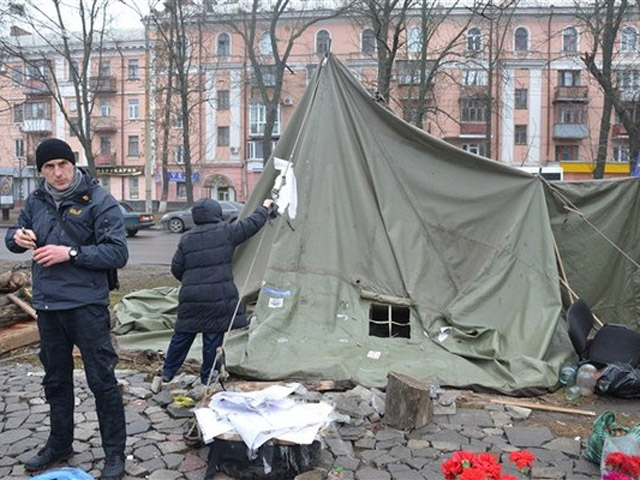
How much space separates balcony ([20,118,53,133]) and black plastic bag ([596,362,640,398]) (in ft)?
159

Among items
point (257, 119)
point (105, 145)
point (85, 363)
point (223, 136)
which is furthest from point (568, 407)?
point (105, 145)

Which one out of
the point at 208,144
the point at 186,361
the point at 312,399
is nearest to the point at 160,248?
the point at 186,361

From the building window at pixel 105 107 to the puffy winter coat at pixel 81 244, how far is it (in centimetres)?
4702

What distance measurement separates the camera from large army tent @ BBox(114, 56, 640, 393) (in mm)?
5996

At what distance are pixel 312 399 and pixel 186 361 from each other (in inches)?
64.5

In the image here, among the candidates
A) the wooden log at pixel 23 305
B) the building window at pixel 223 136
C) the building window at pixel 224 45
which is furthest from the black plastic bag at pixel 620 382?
the building window at pixel 224 45

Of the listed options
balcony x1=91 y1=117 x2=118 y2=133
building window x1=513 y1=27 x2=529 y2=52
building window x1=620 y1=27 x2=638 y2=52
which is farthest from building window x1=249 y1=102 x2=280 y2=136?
building window x1=620 y1=27 x2=638 y2=52

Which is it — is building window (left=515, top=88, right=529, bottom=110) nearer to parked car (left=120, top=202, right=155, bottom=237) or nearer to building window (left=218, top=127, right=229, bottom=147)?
building window (left=218, top=127, right=229, bottom=147)

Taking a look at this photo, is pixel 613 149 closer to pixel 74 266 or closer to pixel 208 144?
pixel 208 144

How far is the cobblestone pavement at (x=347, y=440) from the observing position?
4008 mm

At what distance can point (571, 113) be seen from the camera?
4178cm

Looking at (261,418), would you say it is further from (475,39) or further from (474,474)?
(475,39)

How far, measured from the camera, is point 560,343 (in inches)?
256

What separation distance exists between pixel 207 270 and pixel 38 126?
156ft
